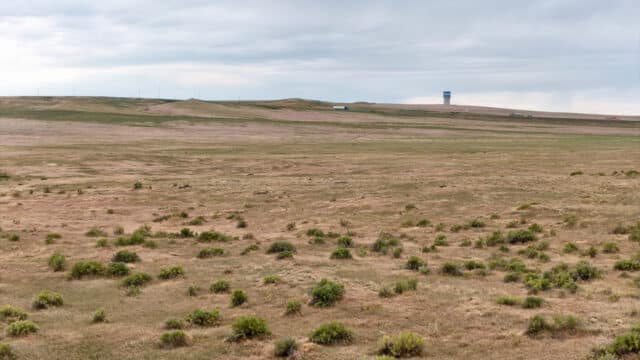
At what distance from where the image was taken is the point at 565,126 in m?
169

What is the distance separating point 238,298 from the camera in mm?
18469

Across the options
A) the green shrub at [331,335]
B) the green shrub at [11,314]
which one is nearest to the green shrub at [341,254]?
the green shrub at [331,335]

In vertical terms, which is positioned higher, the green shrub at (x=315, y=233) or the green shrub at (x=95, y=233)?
the green shrub at (x=315, y=233)

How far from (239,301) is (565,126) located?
537ft

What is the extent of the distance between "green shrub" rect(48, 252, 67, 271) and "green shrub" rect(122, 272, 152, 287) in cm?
339

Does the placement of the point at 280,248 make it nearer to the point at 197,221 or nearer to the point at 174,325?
the point at 197,221

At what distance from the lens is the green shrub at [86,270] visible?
72.1 ft

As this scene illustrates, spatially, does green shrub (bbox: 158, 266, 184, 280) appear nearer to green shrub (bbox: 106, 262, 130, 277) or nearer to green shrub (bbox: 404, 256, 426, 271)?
green shrub (bbox: 106, 262, 130, 277)

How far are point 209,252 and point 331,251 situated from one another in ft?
15.1

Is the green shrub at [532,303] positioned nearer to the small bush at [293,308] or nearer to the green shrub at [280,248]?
the small bush at [293,308]

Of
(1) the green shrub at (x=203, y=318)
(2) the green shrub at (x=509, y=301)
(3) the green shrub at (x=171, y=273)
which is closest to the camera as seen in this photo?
(1) the green shrub at (x=203, y=318)

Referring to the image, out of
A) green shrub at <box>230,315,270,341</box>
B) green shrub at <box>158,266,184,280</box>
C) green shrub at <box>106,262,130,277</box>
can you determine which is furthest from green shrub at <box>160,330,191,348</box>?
green shrub at <box>106,262,130,277</box>

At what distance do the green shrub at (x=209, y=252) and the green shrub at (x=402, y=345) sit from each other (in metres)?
12.5

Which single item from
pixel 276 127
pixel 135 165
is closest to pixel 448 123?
pixel 276 127
